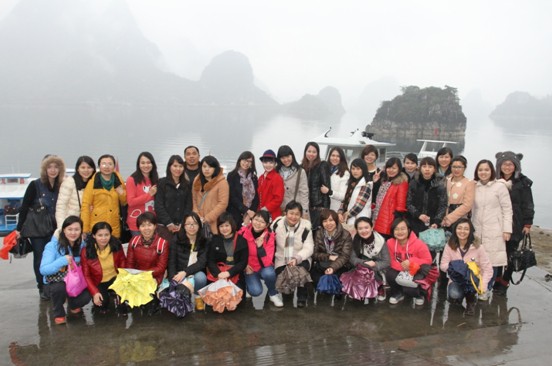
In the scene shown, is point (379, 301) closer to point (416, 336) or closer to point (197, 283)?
point (416, 336)

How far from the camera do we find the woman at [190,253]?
164 inches

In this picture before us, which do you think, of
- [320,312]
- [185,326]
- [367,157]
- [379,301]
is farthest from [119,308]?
[367,157]

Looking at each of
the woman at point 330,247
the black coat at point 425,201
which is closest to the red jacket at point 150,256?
the woman at point 330,247

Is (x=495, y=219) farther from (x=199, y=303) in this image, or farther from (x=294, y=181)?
(x=199, y=303)

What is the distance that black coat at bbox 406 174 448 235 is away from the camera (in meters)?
4.74

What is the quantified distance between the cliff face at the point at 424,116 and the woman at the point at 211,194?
93343 millimetres

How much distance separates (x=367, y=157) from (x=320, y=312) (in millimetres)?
2203

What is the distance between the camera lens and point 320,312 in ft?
13.5

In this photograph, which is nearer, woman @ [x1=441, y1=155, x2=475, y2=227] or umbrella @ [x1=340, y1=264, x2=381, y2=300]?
umbrella @ [x1=340, y1=264, x2=381, y2=300]

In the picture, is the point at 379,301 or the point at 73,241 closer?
the point at 73,241

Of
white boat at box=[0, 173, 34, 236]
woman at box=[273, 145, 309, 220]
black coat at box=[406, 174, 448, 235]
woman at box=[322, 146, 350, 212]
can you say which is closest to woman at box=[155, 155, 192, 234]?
woman at box=[273, 145, 309, 220]

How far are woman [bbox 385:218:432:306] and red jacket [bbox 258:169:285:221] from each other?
146cm

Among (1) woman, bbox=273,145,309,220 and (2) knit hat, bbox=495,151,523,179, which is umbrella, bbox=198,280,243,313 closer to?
(1) woman, bbox=273,145,309,220

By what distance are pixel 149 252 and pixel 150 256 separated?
0.04 m
